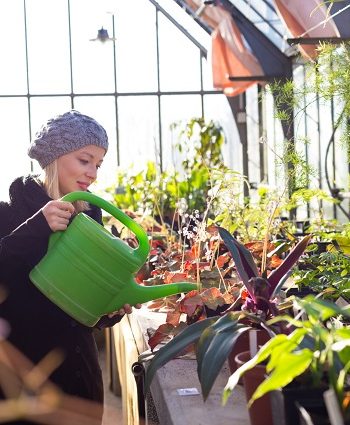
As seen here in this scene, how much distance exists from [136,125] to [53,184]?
10.0 m

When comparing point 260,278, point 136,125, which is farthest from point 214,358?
point 136,125

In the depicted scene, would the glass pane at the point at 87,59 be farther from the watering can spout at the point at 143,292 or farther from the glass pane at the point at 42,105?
the watering can spout at the point at 143,292

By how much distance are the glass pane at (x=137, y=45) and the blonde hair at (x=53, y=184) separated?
10071mm

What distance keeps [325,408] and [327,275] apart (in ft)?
2.68

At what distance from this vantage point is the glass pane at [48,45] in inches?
472

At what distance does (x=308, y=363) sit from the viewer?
1.02 metres

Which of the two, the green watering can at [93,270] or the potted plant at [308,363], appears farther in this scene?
the green watering can at [93,270]

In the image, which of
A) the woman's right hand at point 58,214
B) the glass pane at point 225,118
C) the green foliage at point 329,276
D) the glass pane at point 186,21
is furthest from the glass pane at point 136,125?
the woman's right hand at point 58,214

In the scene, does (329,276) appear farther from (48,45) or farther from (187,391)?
(48,45)

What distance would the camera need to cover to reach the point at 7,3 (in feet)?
40.0

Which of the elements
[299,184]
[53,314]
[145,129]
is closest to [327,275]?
[299,184]

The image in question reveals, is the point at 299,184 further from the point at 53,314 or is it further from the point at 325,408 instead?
the point at 325,408

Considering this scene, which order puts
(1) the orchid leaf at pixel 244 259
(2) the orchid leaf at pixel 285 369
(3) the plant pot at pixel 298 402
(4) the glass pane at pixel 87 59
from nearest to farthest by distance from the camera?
(2) the orchid leaf at pixel 285 369 → (3) the plant pot at pixel 298 402 → (1) the orchid leaf at pixel 244 259 → (4) the glass pane at pixel 87 59

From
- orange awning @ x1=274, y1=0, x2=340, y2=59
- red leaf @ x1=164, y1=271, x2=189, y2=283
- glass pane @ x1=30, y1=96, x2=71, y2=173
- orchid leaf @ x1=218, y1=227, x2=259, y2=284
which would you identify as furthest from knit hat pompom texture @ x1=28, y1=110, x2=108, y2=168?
glass pane @ x1=30, y1=96, x2=71, y2=173
